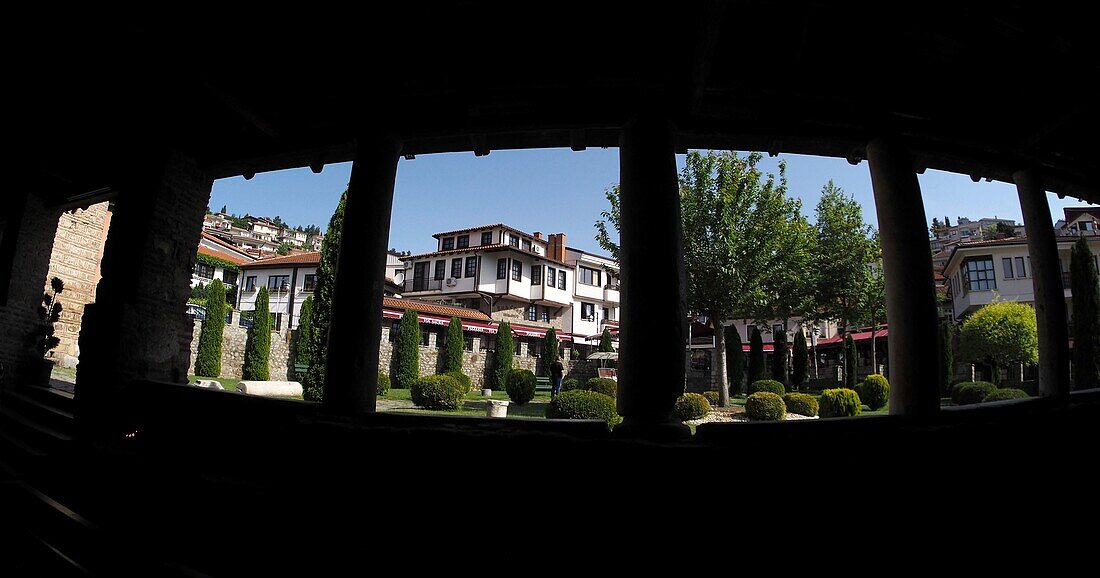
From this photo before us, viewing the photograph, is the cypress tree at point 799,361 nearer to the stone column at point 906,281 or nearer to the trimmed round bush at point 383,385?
the trimmed round bush at point 383,385

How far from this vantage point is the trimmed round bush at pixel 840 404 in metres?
14.1

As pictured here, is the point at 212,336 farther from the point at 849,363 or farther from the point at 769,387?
the point at 849,363

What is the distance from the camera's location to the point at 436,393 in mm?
15742

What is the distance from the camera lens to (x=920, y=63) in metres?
3.73

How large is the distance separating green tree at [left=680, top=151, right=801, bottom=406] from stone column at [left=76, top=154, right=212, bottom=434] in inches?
558

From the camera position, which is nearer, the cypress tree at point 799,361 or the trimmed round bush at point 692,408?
the trimmed round bush at point 692,408

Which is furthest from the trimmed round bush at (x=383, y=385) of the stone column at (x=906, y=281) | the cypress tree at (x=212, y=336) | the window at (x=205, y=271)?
the window at (x=205, y=271)

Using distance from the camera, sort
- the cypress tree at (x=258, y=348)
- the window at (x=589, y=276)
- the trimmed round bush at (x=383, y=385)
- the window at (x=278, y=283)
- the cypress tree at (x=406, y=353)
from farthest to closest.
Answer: the window at (x=589, y=276) → the window at (x=278, y=283) → the cypress tree at (x=406, y=353) → the cypress tree at (x=258, y=348) → the trimmed round bush at (x=383, y=385)

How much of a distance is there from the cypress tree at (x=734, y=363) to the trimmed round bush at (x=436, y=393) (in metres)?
16.9

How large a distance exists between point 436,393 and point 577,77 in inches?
546

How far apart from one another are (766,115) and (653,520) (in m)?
3.66

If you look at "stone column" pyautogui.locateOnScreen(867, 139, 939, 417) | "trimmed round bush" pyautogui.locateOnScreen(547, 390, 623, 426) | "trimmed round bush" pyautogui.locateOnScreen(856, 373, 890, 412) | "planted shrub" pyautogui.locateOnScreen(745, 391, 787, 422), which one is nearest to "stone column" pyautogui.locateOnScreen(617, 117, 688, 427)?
"stone column" pyautogui.locateOnScreen(867, 139, 939, 417)

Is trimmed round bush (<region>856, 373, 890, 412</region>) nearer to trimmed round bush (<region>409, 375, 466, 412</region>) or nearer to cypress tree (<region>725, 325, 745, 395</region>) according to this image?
cypress tree (<region>725, 325, 745, 395</region>)

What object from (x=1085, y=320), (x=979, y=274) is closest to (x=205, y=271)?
(x=1085, y=320)
